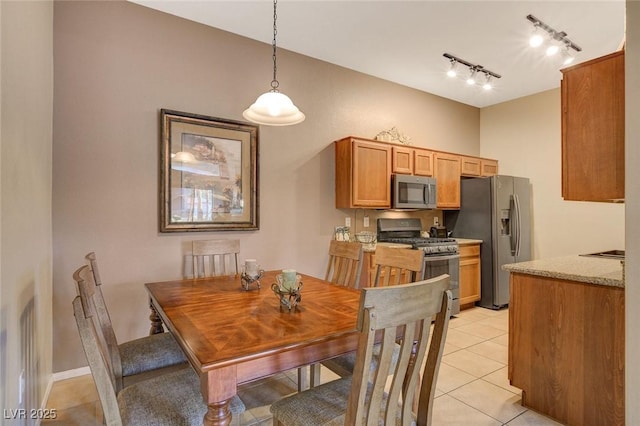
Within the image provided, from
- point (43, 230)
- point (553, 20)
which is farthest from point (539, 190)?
point (43, 230)

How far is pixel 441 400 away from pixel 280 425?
1372 millimetres

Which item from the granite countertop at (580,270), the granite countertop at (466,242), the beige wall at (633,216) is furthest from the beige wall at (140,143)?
the beige wall at (633,216)

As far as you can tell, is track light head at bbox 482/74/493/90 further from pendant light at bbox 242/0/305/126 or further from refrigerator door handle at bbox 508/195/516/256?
pendant light at bbox 242/0/305/126

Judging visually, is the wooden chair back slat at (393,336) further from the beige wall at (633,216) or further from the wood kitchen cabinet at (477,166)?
the wood kitchen cabinet at (477,166)

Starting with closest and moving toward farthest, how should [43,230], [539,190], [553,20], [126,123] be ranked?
1. [43,230]
2. [126,123]
3. [553,20]
4. [539,190]

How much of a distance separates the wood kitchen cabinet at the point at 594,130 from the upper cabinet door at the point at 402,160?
84.0 inches

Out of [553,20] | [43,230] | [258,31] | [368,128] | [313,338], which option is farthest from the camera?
[368,128]

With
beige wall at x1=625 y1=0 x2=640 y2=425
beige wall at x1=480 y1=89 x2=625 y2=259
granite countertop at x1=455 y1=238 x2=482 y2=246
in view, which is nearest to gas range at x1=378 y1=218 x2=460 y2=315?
granite countertop at x1=455 y1=238 x2=482 y2=246

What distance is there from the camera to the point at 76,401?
2.23 meters

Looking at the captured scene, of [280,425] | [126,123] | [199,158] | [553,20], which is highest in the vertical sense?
[553,20]

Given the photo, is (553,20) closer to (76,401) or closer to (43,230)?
(43,230)

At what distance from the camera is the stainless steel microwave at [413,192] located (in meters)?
4.02

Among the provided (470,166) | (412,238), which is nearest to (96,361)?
(412,238)

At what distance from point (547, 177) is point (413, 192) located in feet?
6.91
